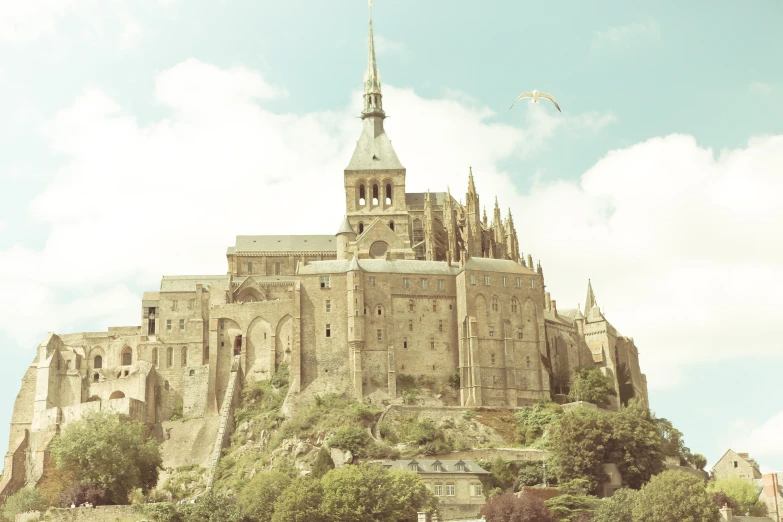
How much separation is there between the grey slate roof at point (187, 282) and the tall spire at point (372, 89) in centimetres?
2267

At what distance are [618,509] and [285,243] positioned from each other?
176ft

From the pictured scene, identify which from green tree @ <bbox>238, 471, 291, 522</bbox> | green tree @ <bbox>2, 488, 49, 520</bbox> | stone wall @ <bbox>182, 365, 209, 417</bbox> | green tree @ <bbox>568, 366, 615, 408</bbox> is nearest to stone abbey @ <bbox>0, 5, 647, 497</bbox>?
stone wall @ <bbox>182, 365, 209, 417</bbox>

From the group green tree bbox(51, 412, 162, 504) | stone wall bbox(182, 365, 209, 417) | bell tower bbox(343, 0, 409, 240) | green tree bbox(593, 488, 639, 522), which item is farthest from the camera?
bell tower bbox(343, 0, 409, 240)

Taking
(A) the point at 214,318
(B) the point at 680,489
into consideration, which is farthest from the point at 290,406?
(B) the point at 680,489

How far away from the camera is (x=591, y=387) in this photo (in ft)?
356

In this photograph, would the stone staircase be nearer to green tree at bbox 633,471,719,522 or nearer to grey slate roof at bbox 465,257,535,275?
grey slate roof at bbox 465,257,535,275

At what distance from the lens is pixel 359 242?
116 m

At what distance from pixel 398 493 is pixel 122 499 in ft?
70.9

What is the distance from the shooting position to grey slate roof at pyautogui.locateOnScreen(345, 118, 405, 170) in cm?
12550

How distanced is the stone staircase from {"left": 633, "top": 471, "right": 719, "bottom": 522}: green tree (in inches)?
1343

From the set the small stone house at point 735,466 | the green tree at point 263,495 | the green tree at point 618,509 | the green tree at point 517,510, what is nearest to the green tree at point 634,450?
the green tree at point 618,509

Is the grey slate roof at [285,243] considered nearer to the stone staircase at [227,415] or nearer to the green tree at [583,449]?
the stone staircase at [227,415]

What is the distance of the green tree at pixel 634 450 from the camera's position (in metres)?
90.6

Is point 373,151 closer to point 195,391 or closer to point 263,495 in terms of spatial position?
point 195,391
